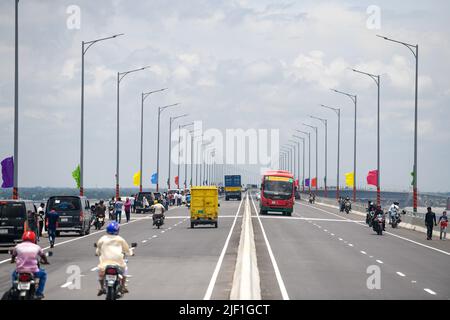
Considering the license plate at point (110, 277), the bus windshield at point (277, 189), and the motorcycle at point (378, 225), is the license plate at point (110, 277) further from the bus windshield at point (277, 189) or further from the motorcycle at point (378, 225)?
the bus windshield at point (277, 189)

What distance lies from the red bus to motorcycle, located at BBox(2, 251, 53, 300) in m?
66.1

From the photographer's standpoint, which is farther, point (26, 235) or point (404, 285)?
point (404, 285)

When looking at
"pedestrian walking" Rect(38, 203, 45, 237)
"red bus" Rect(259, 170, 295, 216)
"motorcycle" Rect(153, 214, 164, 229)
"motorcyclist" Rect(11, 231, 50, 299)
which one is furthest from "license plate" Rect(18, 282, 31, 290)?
"red bus" Rect(259, 170, 295, 216)

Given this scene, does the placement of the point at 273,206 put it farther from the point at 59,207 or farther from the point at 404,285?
the point at 404,285

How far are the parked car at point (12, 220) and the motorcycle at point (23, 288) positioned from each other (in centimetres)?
2008

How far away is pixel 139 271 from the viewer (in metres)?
28.2

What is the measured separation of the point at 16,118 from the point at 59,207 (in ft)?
15.3

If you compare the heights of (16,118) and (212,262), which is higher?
(16,118)

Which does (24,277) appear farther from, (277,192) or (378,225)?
(277,192)

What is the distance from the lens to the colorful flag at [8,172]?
4878 cm

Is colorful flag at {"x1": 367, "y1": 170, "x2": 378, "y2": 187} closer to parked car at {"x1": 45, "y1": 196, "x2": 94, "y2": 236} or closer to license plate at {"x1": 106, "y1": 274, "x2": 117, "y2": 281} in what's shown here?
parked car at {"x1": 45, "y1": 196, "x2": 94, "y2": 236}

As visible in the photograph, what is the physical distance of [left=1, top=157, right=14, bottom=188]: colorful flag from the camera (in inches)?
1921

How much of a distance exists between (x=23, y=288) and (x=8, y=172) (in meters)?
32.5
